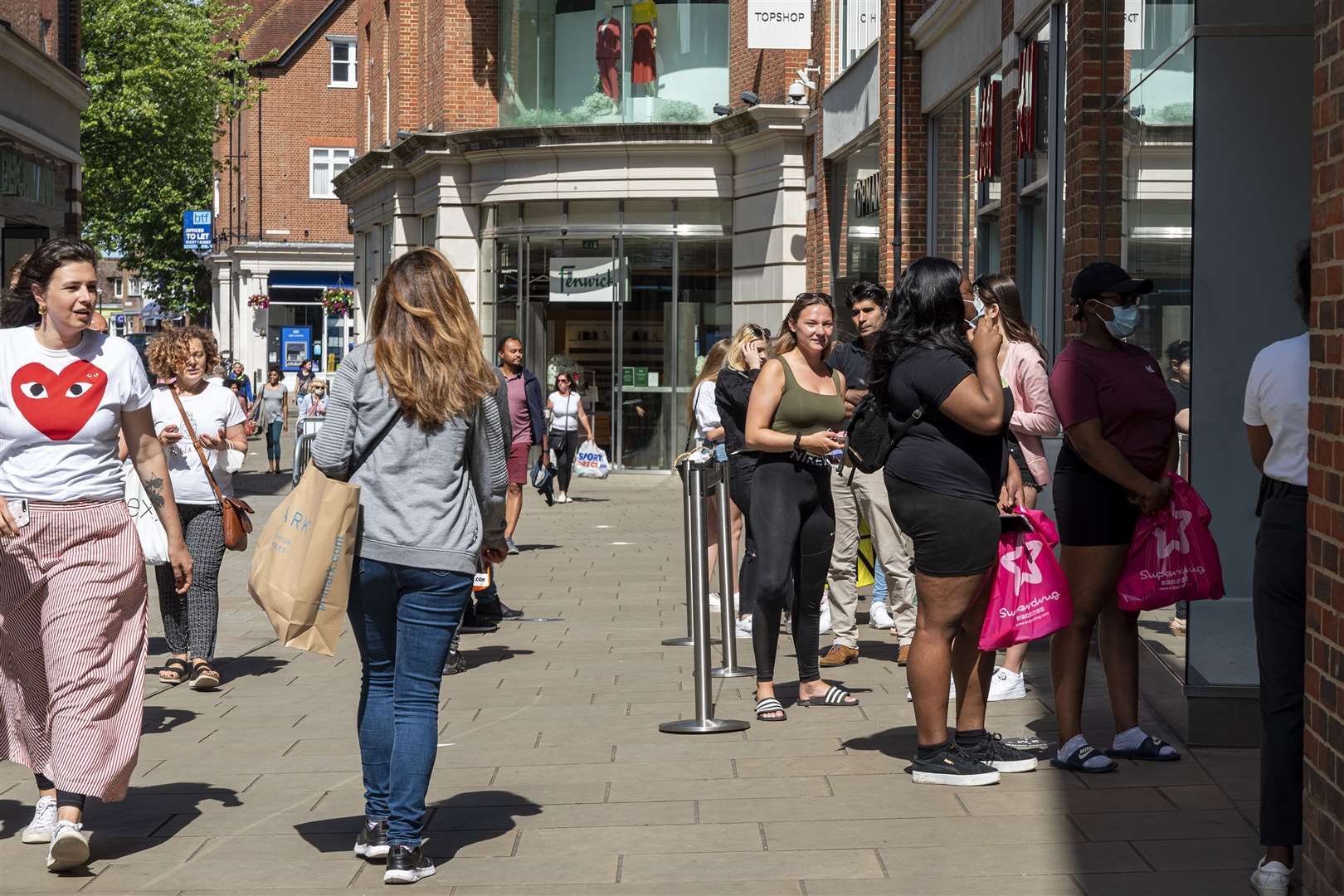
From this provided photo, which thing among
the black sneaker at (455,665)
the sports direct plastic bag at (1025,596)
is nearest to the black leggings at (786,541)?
the sports direct plastic bag at (1025,596)

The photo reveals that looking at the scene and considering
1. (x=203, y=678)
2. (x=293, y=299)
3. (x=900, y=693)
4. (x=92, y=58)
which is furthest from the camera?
(x=293, y=299)

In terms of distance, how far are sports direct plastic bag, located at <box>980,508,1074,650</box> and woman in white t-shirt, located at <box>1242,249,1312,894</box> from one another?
1298 mm

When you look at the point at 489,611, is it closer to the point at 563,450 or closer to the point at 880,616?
the point at 880,616

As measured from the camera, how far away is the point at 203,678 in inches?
346

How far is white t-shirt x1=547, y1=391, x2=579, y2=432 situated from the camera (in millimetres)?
21562

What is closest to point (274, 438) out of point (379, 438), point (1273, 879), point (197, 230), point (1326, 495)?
point (379, 438)

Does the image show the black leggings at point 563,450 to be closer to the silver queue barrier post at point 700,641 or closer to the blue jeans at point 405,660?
the silver queue barrier post at point 700,641

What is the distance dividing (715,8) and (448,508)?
71.9 ft

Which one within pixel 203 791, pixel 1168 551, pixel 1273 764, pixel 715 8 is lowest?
pixel 203 791

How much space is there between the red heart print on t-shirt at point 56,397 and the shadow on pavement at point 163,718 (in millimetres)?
2422

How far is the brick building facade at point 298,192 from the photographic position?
190ft

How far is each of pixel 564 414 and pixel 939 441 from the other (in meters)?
15.7

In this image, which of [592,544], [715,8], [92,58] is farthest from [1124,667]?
[92,58]

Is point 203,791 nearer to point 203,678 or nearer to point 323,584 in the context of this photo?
point 323,584
